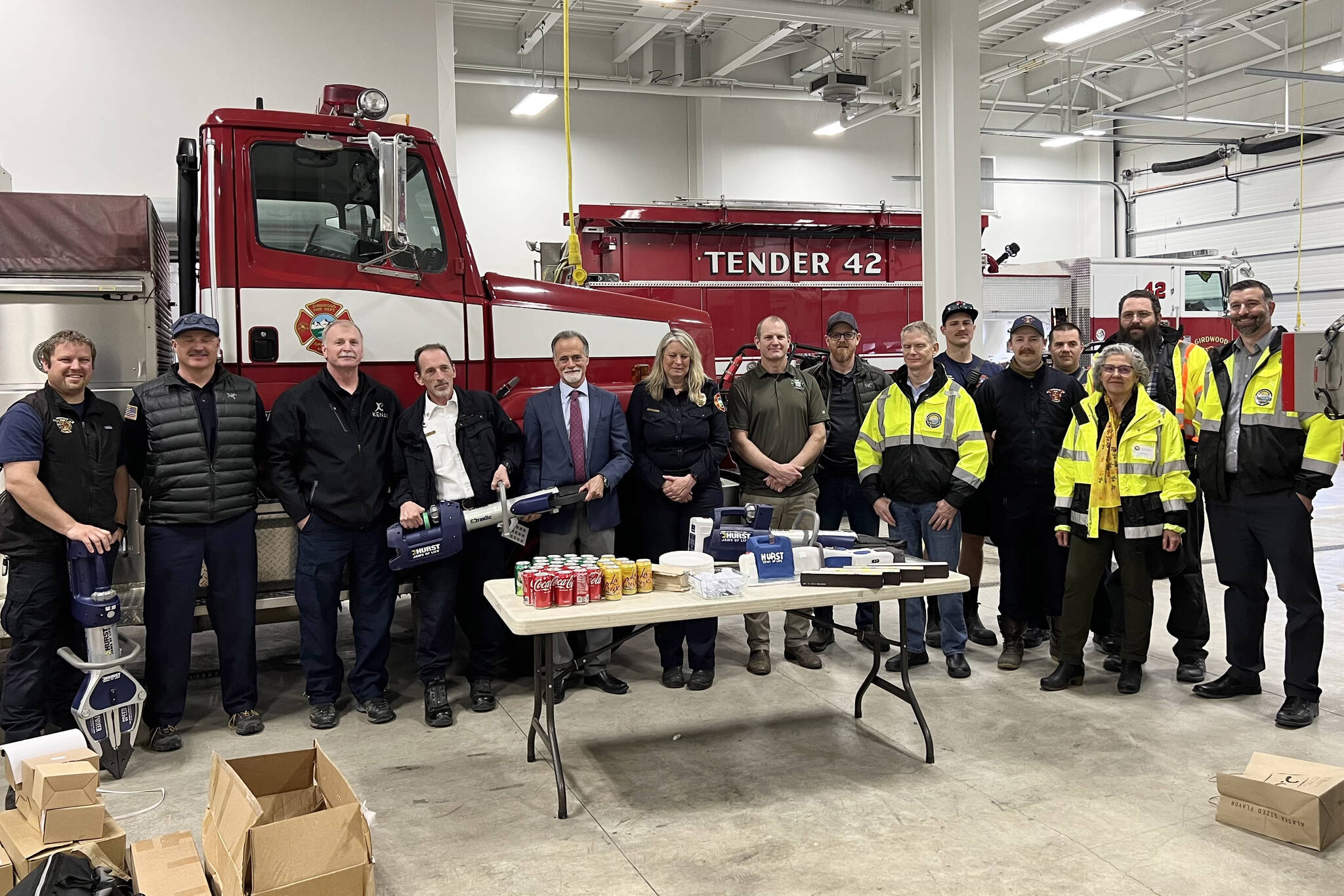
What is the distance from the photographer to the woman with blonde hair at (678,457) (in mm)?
5078

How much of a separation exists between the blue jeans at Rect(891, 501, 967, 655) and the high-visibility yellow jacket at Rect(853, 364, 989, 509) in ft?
Result: 0.26

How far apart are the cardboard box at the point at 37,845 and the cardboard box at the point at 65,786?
77 mm

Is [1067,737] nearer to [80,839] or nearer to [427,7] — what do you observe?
[80,839]

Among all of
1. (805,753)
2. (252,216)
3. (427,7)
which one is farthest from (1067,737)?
(427,7)

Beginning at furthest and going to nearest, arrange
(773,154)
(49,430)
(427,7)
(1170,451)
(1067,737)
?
(773,154) < (427,7) < (1170,451) < (1067,737) < (49,430)

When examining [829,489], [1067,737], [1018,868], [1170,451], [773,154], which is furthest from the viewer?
[773,154]

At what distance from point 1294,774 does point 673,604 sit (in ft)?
7.25

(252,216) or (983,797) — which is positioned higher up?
(252,216)

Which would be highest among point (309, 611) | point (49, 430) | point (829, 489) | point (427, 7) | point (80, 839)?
point (427, 7)

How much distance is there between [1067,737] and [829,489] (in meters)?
1.87

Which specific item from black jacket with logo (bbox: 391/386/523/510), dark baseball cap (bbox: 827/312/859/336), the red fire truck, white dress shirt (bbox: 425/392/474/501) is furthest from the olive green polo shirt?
the red fire truck

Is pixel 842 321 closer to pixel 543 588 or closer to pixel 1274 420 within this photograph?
pixel 1274 420

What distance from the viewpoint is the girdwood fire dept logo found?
4.94 m

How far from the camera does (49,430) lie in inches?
163
